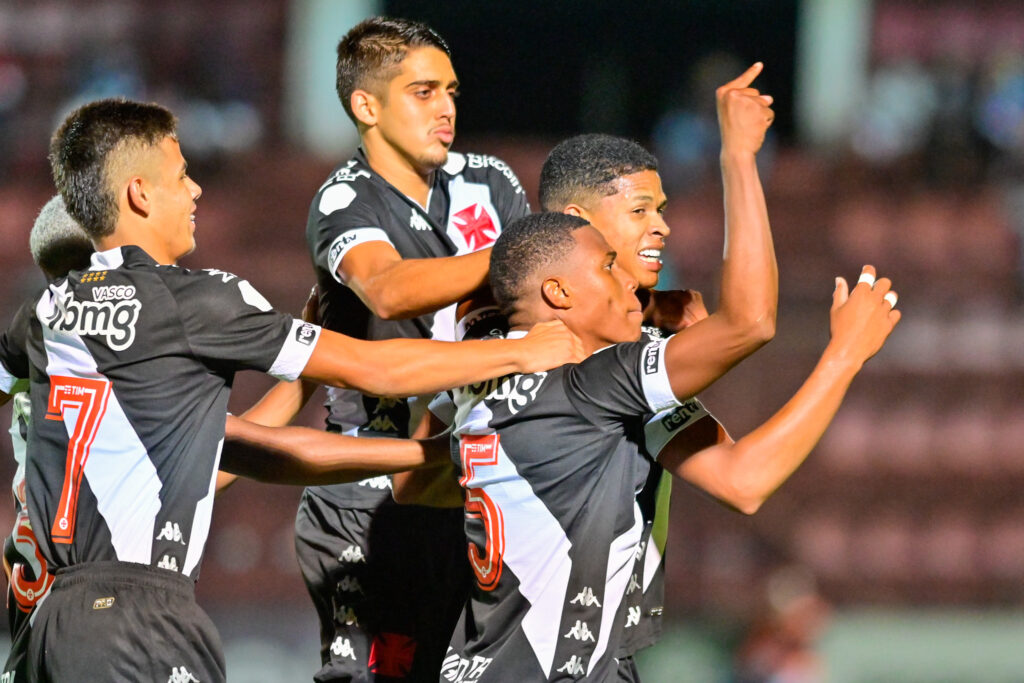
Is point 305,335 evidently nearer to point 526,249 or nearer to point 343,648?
point 526,249

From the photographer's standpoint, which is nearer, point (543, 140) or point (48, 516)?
point (48, 516)

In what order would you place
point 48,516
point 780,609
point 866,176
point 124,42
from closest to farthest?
point 48,516, point 780,609, point 866,176, point 124,42

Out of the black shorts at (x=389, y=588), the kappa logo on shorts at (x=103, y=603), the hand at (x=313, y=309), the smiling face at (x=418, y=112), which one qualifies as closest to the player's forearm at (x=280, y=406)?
the hand at (x=313, y=309)

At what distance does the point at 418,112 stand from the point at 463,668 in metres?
1.93

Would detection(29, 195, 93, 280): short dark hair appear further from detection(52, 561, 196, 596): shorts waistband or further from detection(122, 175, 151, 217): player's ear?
detection(52, 561, 196, 596): shorts waistband

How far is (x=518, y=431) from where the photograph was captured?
388cm

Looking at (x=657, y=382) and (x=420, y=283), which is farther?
(x=420, y=283)

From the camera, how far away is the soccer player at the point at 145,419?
12.6 ft

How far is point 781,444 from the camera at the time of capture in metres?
3.69

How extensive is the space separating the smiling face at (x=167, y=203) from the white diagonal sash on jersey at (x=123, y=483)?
1.24 feet

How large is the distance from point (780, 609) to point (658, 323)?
6602 millimetres

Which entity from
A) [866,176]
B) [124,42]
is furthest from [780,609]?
[124,42]

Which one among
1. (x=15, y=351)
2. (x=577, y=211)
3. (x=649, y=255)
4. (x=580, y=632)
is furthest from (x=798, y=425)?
(x=15, y=351)

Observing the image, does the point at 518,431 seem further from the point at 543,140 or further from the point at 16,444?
the point at 543,140
